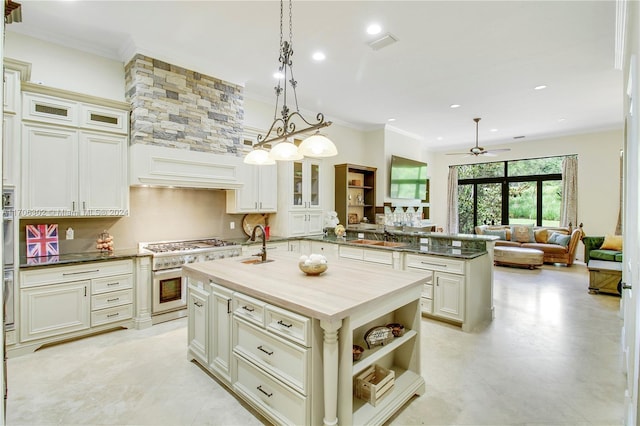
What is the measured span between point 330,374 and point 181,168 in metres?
3.09

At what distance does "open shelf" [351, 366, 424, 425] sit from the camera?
1943 millimetres

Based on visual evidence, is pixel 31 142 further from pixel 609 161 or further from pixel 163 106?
pixel 609 161

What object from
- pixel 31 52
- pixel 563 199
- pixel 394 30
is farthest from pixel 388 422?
pixel 563 199

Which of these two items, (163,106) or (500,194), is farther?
(500,194)

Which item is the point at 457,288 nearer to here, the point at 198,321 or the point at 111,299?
the point at 198,321

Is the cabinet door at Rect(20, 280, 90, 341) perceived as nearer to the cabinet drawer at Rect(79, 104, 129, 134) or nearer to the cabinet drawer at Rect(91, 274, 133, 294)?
the cabinet drawer at Rect(91, 274, 133, 294)

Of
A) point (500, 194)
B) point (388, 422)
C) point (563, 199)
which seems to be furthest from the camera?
point (500, 194)

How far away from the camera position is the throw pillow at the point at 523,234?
759cm

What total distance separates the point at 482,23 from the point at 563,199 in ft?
21.7

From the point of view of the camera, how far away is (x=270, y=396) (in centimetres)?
199

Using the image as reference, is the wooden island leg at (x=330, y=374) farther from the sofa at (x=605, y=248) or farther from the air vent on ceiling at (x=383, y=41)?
the sofa at (x=605, y=248)

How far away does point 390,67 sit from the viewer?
12.9ft

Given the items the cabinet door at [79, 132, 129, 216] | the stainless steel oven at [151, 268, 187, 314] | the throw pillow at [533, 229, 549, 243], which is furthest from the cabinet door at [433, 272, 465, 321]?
the throw pillow at [533, 229, 549, 243]

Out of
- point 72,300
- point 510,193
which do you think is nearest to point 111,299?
point 72,300
